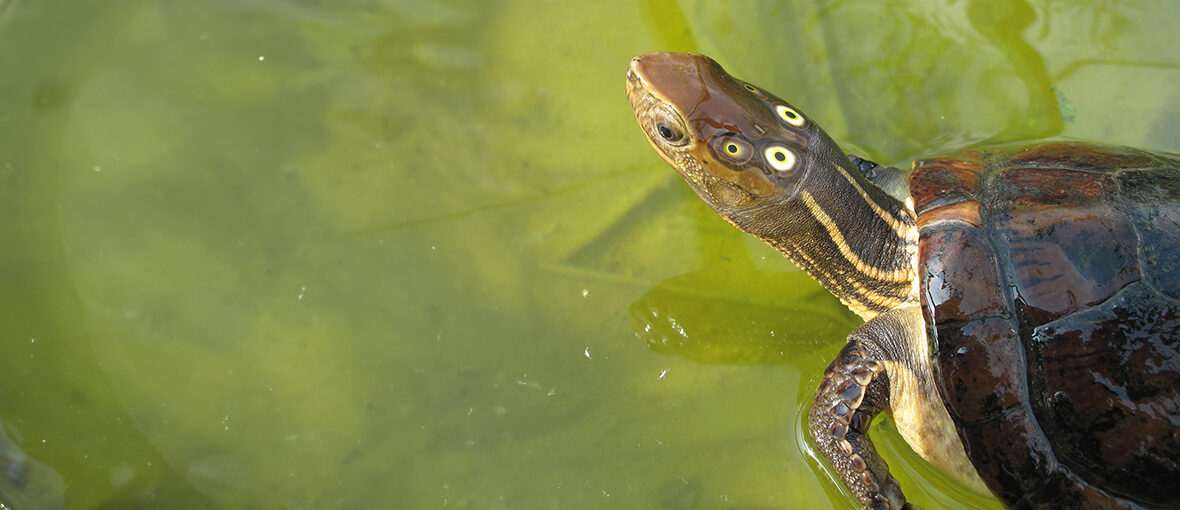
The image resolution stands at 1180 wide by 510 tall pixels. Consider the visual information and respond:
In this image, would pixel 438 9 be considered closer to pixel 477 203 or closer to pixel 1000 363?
pixel 477 203

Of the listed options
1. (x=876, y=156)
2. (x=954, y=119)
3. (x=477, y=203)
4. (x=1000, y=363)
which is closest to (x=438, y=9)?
(x=477, y=203)

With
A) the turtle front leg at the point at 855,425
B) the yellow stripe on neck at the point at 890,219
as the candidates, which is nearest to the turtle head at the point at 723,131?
the yellow stripe on neck at the point at 890,219

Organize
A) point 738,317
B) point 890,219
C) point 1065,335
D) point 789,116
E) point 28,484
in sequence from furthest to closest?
point 738,317, point 28,484, point 890,219, point 789,116, point 1065,335

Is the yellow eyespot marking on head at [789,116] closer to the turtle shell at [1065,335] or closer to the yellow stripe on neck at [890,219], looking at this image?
the yellow stripe on neck at [890,219]

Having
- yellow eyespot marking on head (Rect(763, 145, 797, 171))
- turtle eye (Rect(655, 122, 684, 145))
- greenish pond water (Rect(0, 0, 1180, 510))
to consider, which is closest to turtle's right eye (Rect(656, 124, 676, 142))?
turtle eye (Rect(655, 122, 684, 145))

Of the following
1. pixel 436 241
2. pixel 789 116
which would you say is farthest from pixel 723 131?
pixel 436 241

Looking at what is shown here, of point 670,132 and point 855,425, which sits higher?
point 670,132

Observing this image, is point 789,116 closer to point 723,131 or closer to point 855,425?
point 723,131
